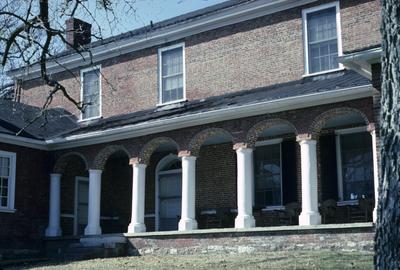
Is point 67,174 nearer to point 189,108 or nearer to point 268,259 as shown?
point 189,108

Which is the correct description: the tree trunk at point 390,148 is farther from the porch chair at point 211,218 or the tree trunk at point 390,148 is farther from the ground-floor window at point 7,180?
the ground-floor window at point 7,180

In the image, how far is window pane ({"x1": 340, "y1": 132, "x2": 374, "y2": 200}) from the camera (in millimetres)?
16938

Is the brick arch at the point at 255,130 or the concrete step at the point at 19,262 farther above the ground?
the brick arch at the point at 255,130

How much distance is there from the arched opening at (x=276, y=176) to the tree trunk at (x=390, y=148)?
13111 mm

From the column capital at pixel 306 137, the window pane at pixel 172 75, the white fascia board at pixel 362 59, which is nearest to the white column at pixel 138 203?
the window pane at pixel 172 75

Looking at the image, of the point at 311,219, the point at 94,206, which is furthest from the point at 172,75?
the point at 311,219

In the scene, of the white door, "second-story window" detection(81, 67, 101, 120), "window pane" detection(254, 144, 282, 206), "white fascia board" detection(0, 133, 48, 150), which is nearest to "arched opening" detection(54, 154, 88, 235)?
"white fascia board" detection(0, 133, 48, 150)

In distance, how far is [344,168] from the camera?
1734cm

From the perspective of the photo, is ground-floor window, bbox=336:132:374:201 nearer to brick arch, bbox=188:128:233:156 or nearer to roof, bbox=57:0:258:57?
brick arch, bbox=188:128:233:156

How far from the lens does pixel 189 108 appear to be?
19.1m

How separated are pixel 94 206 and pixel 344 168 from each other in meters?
7.49

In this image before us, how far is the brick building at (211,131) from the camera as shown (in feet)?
53.7

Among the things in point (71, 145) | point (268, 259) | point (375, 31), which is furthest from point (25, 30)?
point (375, 31)

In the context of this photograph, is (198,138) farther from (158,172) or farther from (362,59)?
(362,59)
